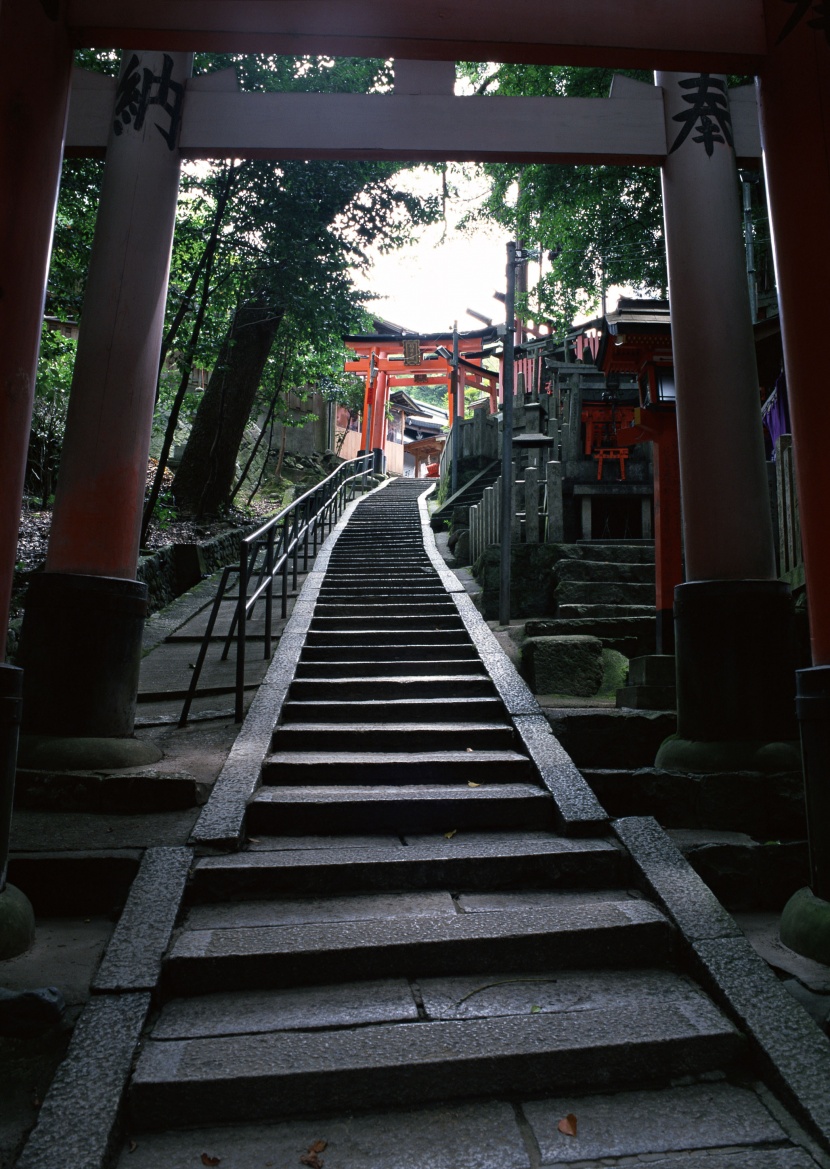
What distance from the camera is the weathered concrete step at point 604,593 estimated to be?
7938mm

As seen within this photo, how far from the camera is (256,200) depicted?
9.96 meters

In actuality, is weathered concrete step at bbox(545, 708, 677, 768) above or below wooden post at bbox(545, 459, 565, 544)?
below

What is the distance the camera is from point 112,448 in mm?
4598

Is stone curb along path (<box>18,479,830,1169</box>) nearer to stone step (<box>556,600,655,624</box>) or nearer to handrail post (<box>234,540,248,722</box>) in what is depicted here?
handrail post (<box>234,540,248,722</box>)

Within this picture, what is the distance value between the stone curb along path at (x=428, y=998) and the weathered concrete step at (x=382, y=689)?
1.17m

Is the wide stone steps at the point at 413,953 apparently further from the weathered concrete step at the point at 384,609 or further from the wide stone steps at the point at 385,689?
the weathered concrete step at the point at 384,609

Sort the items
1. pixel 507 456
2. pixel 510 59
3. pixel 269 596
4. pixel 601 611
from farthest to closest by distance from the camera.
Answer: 1. pixel 507 456
2. pixel 601 611
3. pixel 269 596
4. pixel 510 59

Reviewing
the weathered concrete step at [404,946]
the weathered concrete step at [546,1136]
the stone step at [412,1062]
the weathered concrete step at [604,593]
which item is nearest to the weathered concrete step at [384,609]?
the weathered concrete step at [604,593]

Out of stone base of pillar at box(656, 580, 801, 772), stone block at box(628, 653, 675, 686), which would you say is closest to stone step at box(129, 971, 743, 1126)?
stone base of pillar at box(656, 580, 801, 772)

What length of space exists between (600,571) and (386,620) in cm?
252

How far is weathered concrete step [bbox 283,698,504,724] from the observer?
4996mm

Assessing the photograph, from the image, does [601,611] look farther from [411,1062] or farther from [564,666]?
[411,1062]

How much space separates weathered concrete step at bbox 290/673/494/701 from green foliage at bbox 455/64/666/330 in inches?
353

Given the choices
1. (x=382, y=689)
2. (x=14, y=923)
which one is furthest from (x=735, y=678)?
(x=14, y=923)
